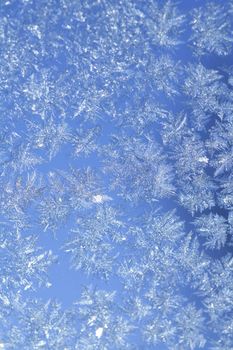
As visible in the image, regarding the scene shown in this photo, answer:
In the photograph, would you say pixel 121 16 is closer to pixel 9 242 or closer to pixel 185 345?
pixel 9 242

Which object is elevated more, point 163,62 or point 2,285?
point 163,62

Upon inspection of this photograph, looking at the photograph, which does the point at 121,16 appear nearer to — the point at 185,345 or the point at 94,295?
the point at 94,295

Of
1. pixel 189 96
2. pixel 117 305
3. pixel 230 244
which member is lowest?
pixel 117 305

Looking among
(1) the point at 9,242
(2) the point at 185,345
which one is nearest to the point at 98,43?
(1) the point at 9,242

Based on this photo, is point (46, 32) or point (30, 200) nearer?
point (46, 32)

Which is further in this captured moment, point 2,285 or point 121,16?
point 2,285

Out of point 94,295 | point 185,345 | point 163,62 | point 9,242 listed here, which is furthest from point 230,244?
point 9,242

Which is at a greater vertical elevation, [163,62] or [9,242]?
[163,62]

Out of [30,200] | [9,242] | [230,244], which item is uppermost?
[30,200]

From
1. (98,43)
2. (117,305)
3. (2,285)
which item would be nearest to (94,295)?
(117,305)
